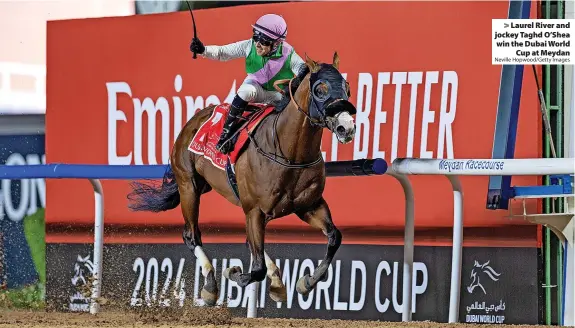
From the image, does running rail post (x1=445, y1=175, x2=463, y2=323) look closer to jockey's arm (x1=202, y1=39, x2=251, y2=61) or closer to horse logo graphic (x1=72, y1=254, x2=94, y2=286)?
jockey's arm (x1=202, y1=39, x2=251, y2=61)

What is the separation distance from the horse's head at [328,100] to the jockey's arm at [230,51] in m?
0.71

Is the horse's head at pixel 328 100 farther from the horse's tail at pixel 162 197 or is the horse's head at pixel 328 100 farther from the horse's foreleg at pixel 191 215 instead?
the horse's tail at pixel 162 197

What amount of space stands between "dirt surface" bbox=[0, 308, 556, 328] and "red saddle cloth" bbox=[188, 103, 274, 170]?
104 centimetres

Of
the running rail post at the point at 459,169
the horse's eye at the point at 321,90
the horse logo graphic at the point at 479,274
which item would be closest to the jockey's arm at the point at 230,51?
the horse's eye at the point at 321,90

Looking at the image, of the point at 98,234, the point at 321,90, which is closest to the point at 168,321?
the point at 98,234

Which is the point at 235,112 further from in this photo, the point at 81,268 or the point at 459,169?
the point at 81,268

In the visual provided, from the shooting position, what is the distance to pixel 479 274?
23.4ft

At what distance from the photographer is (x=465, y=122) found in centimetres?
731

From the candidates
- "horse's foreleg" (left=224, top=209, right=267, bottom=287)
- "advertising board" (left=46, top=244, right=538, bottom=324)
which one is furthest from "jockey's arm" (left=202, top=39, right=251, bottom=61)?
"advertising board" (left=46, top=244, right=538, bottom=324)

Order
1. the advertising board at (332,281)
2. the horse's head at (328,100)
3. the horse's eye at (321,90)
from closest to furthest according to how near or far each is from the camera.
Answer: the horse's head at (328,100) → the horse's eye at (321,90) → the advertising board at (332,281)

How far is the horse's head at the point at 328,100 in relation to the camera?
18.3 ft

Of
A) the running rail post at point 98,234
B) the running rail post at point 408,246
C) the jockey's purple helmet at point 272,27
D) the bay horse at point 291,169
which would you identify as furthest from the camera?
the running rail post at point 98,234

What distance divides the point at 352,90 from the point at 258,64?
1363 mm

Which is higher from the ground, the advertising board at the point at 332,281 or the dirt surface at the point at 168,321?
the advertising board at the point at 332,281
